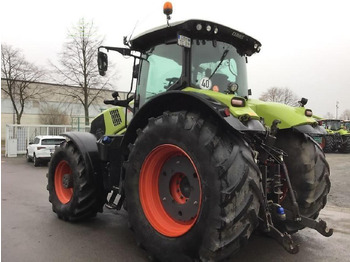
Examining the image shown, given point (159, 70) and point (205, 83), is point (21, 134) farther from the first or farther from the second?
point (205, 83)

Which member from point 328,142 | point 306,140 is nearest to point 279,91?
point 328,142

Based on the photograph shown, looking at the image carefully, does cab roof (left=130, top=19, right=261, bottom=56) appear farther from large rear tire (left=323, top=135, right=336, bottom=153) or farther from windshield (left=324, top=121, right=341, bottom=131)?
windshield (left=324, top=121, right=341, bottom=131)

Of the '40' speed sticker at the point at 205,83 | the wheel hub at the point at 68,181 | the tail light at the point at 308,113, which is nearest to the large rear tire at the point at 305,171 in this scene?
the tail light at the point at 308,113

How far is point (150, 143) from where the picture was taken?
352cm

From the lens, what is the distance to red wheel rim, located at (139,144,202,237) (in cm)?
333

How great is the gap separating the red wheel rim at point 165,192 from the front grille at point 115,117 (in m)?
1.76

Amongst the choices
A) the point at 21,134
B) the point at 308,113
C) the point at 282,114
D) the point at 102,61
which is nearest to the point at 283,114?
the point at 282,114

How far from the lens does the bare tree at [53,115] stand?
3966 cm

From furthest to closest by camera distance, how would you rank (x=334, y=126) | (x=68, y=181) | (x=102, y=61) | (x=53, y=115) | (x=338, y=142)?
(x=53, y=115), (x=334, y=126), (x=338, y=142), (x=68, y=181), (x=102, y=61)

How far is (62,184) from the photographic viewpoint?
218 inches

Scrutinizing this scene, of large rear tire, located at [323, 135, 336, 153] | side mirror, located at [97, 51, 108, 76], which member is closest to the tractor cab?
side mirror, located at [97, 51, 108, 76]

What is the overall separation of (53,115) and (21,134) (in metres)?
21.1

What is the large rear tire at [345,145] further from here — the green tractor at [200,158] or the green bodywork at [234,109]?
the green bodywork at [234,109]

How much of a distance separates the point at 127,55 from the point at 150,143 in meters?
1.72
